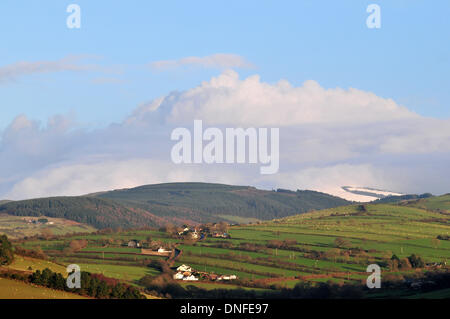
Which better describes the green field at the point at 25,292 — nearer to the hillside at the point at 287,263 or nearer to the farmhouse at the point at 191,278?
the hillside at the point at 287,263

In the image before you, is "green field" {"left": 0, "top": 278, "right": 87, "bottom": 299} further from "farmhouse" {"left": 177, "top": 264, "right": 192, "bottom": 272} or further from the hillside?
"farmhouse" {"left": 177, "top": 264, "right": 192, "bottom": 272}

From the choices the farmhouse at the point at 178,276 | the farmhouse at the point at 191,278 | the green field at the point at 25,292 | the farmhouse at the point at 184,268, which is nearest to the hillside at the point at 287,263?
the farmhouse at the point at 191,278

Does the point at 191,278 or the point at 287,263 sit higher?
the point at 287,263

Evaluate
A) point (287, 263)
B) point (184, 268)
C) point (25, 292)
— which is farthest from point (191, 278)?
point (25, 292)

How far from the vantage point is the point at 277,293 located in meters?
144

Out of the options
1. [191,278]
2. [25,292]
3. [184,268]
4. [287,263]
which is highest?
[287,263]

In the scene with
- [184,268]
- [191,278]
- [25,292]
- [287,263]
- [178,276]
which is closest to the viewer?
[25,292]

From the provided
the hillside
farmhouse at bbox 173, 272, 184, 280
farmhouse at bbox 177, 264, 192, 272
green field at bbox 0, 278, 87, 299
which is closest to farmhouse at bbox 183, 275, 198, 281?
farmhouse at bbox 173, 272, 184, 280

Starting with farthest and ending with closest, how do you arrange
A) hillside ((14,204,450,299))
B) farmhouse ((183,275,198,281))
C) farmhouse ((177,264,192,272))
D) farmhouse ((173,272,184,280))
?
farmhouse ((177,264,192,272))
farmhouse ((173,272,184,280))
farmhouse ((183,275,198,281))
hillside ((14,204,450,299))

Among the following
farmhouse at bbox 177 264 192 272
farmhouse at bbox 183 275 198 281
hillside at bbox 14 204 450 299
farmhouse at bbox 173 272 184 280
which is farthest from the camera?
farmhouse at bbox 177 264 192 272

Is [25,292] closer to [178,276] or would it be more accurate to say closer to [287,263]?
[178,276]
